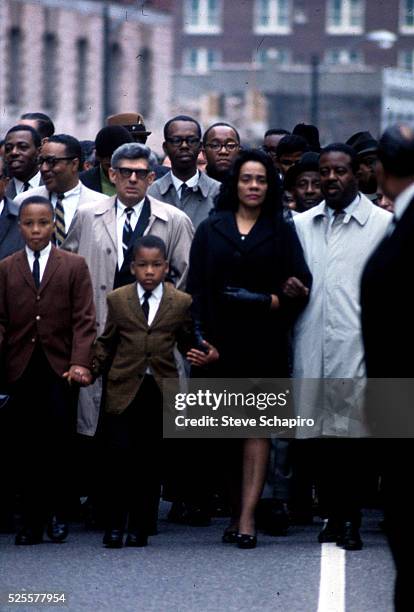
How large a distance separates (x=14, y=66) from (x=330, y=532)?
52.0m

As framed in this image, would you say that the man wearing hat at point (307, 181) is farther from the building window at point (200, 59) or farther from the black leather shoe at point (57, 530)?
the building window at point (200, 59)

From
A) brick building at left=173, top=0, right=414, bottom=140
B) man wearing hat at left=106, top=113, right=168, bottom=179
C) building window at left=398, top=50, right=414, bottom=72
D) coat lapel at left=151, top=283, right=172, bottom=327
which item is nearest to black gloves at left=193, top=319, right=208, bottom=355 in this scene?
coat lapel at left=151, top=283, right=172, bottom=327

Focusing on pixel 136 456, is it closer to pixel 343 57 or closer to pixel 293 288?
pixel 293 288

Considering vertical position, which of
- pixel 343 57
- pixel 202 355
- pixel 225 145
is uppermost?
pixel 343 57

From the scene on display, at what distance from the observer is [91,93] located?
212 feet

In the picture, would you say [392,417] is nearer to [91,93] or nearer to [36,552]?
[36,552]

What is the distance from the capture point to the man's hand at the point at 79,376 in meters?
10.4

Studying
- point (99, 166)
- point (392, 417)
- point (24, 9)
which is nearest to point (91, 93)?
point (24, 9)

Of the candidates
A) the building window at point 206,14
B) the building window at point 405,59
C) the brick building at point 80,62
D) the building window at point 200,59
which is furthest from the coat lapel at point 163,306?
Result: the building window at point 206,14

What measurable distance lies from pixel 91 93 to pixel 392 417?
2288 inches

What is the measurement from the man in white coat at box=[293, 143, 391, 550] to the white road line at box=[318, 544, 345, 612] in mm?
376

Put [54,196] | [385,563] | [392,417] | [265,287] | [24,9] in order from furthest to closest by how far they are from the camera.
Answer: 1. [24,9]
2. [54,196]
3. [265,287]
4. [385,563]
5. [392,417]

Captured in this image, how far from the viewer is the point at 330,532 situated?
10.6 m

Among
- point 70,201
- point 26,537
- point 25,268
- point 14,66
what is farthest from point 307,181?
point 14,66
